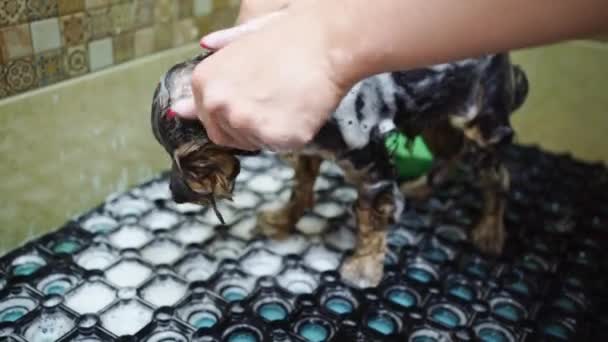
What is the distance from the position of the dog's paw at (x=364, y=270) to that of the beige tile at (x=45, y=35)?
2.00 feet

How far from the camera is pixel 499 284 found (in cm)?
104

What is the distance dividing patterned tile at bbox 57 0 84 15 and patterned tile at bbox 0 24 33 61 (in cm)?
7

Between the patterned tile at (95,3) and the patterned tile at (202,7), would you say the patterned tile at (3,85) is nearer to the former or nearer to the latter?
the patterned tile at (95,3)

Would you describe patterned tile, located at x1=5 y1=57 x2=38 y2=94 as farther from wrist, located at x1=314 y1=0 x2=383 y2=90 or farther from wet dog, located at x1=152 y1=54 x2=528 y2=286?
→ wrist, located at x1=314 y1=0 x2=383 y2=90

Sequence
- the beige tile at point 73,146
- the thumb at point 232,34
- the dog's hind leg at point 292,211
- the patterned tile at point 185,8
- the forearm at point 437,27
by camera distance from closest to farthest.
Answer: the forearm at point 437,27
the thumb at point 232,34
the beige tile at point 73,146
the dog's hind leg at point 292,211
the patterned tile at point 185,8

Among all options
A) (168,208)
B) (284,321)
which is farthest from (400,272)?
(168,208)

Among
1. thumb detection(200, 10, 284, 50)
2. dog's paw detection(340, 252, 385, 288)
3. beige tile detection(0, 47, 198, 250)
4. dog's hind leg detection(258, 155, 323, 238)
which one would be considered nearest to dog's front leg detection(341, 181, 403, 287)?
dog's paw detection(340, 252, 385, 288)

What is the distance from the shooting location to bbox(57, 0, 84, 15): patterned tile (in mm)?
998

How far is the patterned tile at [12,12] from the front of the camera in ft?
2.98

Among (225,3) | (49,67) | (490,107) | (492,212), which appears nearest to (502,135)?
(490,107)

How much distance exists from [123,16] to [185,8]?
0.54 ft

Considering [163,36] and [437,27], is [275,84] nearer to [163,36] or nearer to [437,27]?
[437,27]

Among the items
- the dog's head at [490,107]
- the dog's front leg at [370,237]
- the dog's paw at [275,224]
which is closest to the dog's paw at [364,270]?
the dog's front leg at [370,237]

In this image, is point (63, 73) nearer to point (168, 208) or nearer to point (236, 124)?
point (168, 208)
